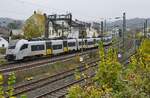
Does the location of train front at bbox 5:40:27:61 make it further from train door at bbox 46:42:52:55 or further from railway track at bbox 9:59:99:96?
railway track at bbox 9:59:99:96

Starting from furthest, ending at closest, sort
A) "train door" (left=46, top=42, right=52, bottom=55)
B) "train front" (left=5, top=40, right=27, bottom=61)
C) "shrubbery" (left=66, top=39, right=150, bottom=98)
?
"train door" (left=46, top=42, right=52, bottom=55), "train front" (left=5, top=40, right=27, bottom=61), "shrubbery" (left=66, top=39, right=150, bottom=98)

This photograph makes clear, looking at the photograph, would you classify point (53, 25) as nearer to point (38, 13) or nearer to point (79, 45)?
point (38, 13)

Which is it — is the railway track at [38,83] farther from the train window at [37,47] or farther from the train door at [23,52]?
the train window at [37,47]

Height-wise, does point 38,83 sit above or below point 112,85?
below

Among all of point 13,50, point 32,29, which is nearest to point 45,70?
point 13,50

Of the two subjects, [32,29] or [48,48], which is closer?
[48,48]

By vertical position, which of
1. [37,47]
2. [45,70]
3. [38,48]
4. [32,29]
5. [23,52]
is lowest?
[45,70]

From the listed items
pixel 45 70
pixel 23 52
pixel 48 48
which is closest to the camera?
pixel 45 70

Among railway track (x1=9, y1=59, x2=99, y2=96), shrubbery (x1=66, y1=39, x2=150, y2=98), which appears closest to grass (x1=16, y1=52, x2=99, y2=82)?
railway track (x1=9, y1=59, x2=99, y2=96)

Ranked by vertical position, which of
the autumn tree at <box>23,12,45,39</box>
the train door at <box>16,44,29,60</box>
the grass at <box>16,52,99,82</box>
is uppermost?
the autumn tree at <box>23,12,45,39</box>

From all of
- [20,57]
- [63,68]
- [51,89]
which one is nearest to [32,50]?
[20,57]

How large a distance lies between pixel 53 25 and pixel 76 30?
8.08 m

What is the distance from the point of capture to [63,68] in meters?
36.7

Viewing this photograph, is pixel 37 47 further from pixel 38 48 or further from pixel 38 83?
pixel 38 83
